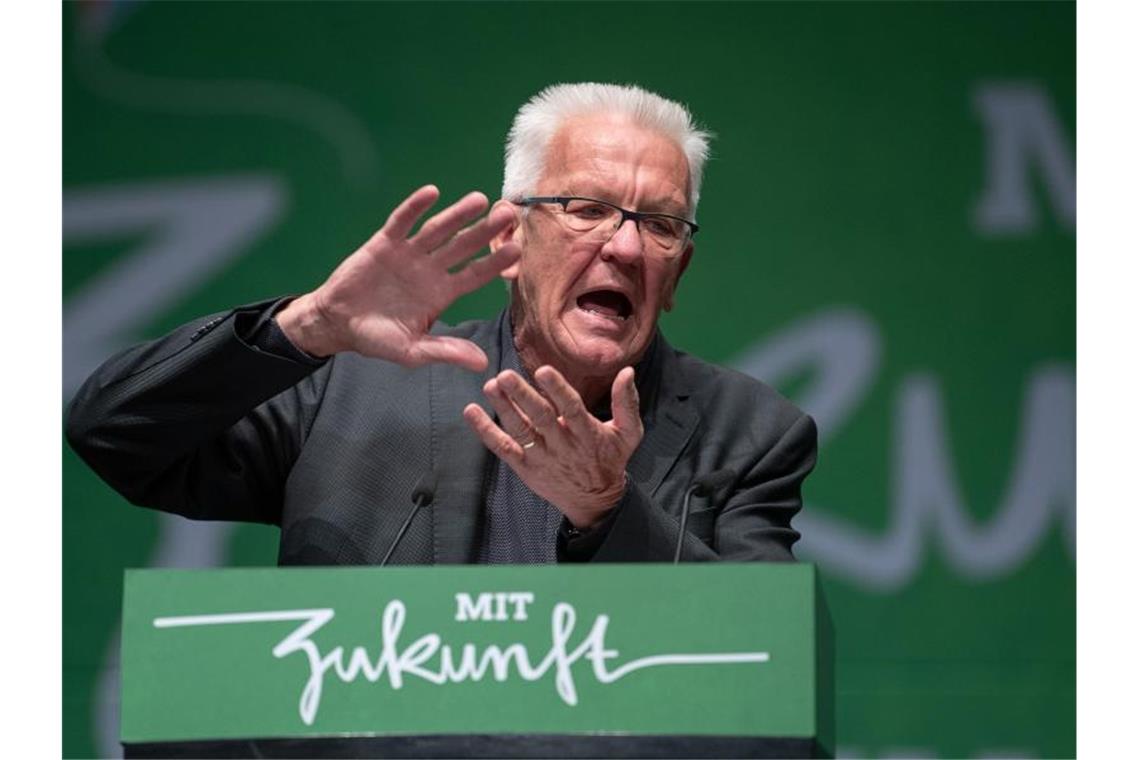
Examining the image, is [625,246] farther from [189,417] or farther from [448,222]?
[189,417]

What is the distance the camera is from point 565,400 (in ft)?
7.38

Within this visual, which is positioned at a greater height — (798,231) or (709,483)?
(798,231)

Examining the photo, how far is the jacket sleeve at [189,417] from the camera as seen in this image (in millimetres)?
2436

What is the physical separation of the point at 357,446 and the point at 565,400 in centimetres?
52

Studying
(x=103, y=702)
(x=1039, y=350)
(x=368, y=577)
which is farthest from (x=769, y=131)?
(x=368, y=577)

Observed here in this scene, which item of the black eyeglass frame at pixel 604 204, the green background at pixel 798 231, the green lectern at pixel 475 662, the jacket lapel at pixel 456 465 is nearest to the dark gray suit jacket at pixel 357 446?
the jacket lapel at pixel 456 465

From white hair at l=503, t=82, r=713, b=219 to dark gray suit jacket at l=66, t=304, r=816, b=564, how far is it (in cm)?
24

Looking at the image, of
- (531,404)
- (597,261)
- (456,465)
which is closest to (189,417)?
(456,465)

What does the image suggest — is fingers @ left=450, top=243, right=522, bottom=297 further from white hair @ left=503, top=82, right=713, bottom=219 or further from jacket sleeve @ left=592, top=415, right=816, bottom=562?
white hair @ left=503, top=82, right=713, bottom=219

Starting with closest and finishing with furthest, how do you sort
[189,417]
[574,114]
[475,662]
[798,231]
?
[475,662] < [189,417] < [574,114] < [798,231]

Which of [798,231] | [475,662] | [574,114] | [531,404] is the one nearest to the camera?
[475,662]

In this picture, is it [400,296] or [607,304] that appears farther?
[607,304]

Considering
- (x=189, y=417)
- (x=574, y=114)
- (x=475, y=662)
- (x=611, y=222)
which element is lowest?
(x=475, y=662)

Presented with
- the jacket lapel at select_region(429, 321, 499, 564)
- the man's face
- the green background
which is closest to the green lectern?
the jacket lapel at select_region(429, 321, 499, 564)
